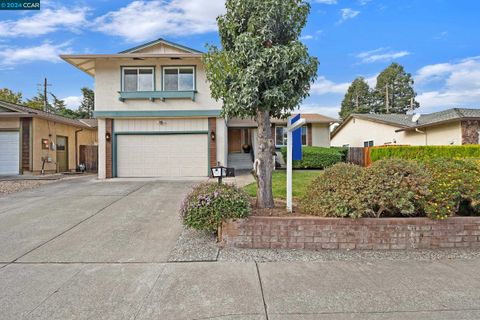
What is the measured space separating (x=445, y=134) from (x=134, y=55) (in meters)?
16.7

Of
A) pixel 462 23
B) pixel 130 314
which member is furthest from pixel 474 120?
pixel 130 314

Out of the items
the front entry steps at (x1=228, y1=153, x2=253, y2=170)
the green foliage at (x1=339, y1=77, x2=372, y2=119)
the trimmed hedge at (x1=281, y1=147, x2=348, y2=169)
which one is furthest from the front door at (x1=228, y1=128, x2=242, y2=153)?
the green foliage at (x1=339, y1=77, x2=372, y2=119)

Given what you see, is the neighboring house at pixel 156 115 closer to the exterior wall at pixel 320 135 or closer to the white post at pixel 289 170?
the white post at pixel 289 170

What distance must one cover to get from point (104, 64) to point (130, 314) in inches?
479

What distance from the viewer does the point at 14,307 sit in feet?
8.94

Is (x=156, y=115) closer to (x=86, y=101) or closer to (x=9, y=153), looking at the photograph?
(x=9, y=153)

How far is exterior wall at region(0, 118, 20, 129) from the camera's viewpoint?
13.4 metres

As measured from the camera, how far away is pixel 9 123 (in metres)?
13.4

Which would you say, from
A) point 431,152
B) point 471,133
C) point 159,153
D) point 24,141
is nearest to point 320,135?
point 431,152

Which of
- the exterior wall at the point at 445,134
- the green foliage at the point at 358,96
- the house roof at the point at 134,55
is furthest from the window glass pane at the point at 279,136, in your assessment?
the green foliage at the point at 358,96

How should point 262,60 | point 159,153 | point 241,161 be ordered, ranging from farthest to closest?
point 241,161 < point 159,153 < point 262,60

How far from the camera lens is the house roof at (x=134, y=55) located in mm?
11375

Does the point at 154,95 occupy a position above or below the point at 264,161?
above

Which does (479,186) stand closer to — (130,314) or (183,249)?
(183,249)
